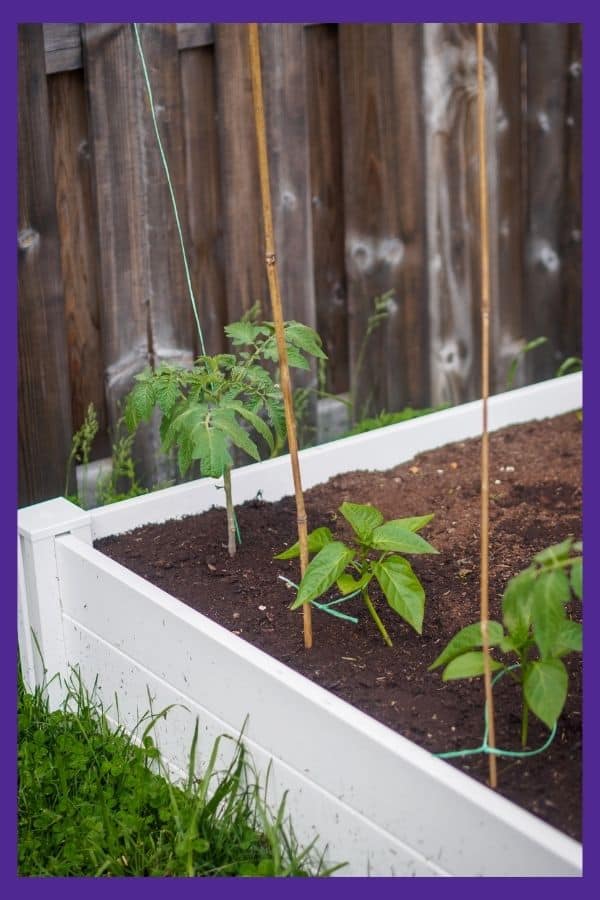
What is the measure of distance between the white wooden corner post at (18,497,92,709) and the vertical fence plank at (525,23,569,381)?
219 centimetres

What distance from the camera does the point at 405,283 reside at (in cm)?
416

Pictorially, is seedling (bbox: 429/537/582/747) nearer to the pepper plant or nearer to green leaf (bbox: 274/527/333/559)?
green leaf (bbox: 274/527/333/559)

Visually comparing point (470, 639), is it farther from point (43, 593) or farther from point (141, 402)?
point (43, 593)

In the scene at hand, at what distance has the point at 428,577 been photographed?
2842 mm

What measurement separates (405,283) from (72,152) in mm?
1213

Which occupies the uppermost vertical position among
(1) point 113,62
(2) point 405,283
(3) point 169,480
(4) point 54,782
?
(1) point 113,62

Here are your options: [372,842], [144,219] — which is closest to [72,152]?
[144,219]

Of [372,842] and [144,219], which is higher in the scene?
[144,219]

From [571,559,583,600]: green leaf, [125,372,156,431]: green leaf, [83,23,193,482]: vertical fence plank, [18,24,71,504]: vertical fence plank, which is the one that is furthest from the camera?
[83,23,193,482]: vertical fence plank

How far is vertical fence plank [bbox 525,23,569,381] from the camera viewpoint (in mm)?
4352

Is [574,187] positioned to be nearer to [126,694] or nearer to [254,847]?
[126,694]

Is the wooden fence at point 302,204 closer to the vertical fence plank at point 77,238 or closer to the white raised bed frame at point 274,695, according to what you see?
the vertical fence plank at point 77,238

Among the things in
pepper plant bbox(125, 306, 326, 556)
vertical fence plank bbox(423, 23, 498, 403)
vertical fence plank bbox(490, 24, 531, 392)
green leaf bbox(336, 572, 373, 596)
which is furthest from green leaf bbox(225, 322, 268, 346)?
vertical fence plank bbox(490, 24, 531, 392)

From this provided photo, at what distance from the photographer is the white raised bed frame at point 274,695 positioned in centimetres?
202
